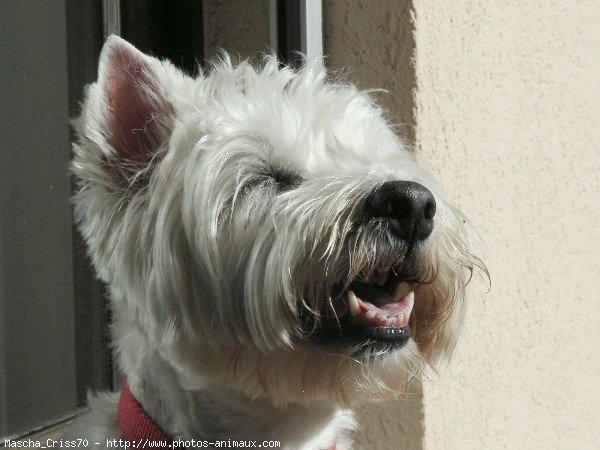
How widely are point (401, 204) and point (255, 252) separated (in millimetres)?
388

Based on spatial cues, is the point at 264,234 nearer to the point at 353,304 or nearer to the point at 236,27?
the point at 353,304

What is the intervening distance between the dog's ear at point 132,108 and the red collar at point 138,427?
2.08 ft

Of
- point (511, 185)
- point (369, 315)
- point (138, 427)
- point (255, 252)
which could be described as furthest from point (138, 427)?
point (511, 185)

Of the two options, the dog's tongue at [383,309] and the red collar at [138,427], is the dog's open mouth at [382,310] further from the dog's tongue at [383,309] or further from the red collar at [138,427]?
the red collar at [138,427]

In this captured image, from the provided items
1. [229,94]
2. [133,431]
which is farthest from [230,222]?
[133,431]

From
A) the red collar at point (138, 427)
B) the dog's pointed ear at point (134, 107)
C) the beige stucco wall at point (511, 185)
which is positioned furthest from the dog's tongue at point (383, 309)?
the beige stucco wall at point (511, 185)

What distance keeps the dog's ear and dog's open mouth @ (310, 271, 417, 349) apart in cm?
67

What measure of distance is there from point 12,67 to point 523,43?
7.30 feet

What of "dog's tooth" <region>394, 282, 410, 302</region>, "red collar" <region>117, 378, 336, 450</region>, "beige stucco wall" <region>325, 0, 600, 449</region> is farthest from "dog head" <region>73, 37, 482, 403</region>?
"beige stucco wall" <region>325, 0, 600, 449</region>

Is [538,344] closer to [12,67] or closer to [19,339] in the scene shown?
[19,339]

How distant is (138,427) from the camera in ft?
7.32

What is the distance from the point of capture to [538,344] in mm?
3971

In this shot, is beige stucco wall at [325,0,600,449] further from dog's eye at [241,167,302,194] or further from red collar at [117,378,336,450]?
red collar at [117,378,336,450]

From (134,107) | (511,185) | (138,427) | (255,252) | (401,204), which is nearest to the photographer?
(401,204)
